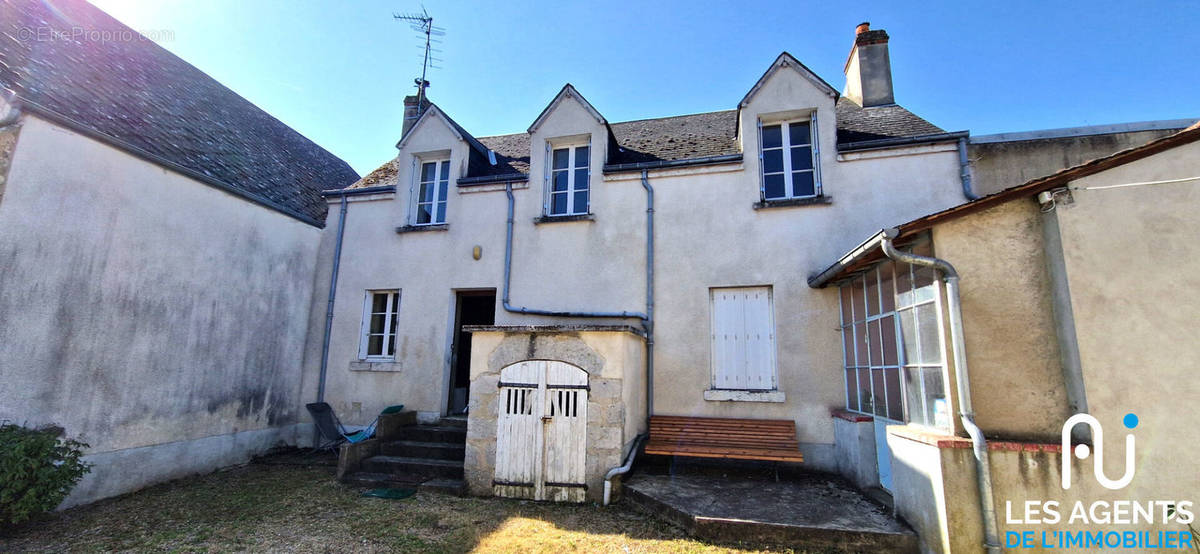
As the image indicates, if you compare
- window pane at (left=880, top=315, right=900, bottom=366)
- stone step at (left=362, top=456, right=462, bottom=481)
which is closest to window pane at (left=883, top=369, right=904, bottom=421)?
window pane at (left=880, top=315, right=900, bottom=366)

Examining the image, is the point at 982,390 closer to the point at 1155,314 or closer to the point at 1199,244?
the point at 1155,314

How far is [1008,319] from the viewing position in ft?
13.6

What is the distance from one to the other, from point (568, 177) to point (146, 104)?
6.74m

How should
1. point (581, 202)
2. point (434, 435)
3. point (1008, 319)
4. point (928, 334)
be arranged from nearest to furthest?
1. point (1008, 319)
2. point (928, 334)
3. point (434, 435)
4. point (581, 202)

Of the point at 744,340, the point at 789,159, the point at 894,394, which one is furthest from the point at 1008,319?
the point at 789,159

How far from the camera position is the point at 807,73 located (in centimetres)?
752

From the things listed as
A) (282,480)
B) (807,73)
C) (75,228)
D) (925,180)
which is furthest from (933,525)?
(75,228)

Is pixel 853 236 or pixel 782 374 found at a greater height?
pixel 853 236

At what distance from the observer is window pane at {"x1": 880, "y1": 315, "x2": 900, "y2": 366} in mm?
5188

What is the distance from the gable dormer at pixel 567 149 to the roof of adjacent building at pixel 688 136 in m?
0.44

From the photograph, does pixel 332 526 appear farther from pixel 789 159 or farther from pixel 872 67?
pixel 872 67

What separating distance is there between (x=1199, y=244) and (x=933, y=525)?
121 inches

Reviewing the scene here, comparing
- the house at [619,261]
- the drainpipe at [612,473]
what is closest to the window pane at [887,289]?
the house at [619,261]

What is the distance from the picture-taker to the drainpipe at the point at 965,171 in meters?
6.61
